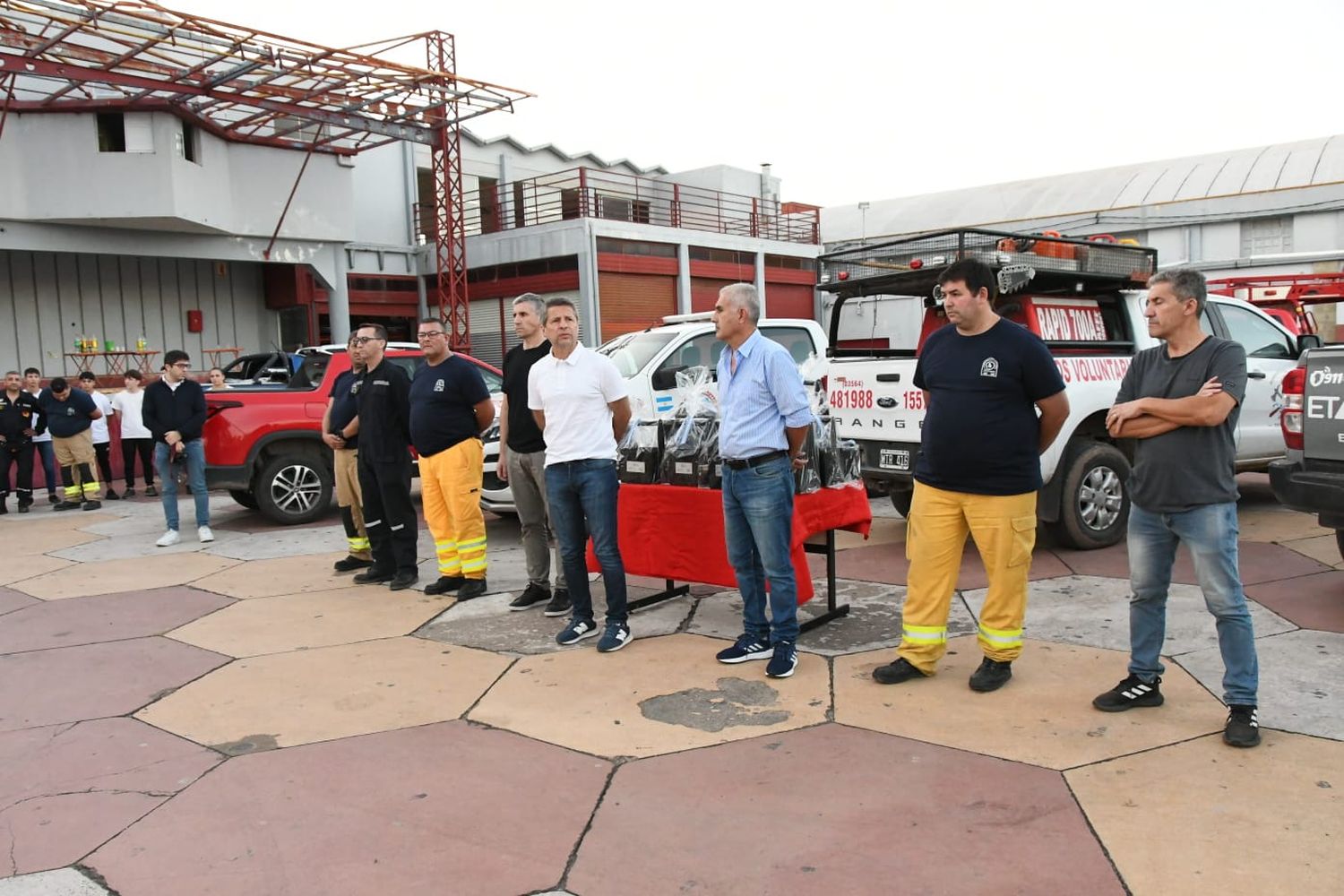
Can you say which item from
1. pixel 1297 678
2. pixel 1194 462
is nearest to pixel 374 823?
pixel 1194 462

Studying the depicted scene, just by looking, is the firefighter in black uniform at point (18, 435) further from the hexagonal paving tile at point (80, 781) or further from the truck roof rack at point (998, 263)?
the truck roof rack at point (998, 263)

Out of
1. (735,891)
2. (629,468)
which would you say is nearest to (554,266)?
(629,468)

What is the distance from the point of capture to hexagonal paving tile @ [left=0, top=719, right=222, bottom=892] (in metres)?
3.29

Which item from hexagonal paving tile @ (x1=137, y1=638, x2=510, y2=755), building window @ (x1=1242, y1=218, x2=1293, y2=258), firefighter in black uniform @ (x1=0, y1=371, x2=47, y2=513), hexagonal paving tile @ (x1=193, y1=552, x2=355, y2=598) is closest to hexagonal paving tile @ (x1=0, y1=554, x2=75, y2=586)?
hexagonal paving tile @ (x1=193, y1=552, x2=355, y2=598)

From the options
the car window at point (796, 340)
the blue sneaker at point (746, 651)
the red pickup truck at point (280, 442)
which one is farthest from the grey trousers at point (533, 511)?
the car window at point (796, 340)

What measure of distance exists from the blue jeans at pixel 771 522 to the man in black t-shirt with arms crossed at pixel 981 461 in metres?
0.54

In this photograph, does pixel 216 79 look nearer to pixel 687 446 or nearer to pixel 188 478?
pixel 188 478

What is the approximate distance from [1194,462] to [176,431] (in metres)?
8.15

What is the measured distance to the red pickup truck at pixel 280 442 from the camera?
936 centimetres

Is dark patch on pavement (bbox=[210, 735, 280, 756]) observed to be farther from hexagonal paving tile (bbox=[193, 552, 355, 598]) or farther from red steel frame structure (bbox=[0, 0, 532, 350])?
red steel frame structure (bbox=[0, 0, 532, 350])

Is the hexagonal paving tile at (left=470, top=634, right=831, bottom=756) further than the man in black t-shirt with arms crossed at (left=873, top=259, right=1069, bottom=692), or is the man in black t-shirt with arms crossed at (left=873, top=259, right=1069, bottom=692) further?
the man in black t-shirt with arms crossed at (left=873, top=259, right=1069, bottom=692)

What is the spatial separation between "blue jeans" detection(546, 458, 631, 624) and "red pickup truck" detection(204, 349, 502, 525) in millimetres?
4659

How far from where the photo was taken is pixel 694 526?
543 centimetres

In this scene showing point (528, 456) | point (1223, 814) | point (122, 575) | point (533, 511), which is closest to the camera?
point (1223, 814)
